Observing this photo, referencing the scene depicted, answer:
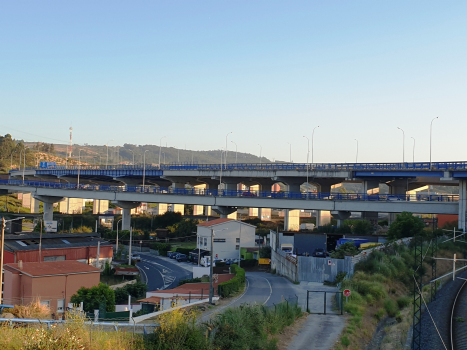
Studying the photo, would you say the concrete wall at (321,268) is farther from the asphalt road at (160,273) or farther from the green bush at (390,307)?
the asphalt road at (160,273)

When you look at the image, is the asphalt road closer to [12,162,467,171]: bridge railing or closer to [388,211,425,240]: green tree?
[388,211,425,240]: green tree

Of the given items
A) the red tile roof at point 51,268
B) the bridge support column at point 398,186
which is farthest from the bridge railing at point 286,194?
the red tile roof at point 51,268

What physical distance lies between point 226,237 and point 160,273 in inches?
398

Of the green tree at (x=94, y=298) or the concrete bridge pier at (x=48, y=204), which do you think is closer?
the green tree at (x=94, y=298)

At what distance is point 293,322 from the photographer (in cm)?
2309

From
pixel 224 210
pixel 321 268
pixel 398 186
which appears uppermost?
pixel 398 186

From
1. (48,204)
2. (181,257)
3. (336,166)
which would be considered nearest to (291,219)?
(336,166)

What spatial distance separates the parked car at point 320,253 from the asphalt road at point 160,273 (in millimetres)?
12806

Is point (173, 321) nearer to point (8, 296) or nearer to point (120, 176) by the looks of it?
point (8, 296)

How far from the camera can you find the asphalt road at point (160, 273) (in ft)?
149

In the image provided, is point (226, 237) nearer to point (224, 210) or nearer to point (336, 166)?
point (224, 210)

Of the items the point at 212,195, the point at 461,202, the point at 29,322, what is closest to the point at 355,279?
the point at 29,322

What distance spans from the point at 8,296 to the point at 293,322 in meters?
22.7

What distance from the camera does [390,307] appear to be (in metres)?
29.2
